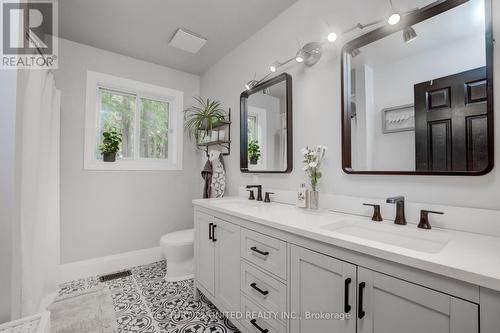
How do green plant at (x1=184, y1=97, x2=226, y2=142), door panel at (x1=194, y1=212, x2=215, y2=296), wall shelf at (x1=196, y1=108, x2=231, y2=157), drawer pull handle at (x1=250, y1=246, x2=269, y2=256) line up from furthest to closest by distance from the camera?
green plant at (x1=184, y1=97, x2=226, y2=142)
wall shelf at (x1=196, y1=108, x2=231, y2=157)
door panel at (x1=194, y1=212, x2=215, y2=296)
drawer pull handle at (x1=250, y1=246, x2=269, y2=256)

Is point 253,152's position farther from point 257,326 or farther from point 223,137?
point 257,326

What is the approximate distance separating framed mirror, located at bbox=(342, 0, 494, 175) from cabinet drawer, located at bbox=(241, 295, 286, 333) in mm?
953

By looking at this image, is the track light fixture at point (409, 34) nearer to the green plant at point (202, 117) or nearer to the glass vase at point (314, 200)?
the glass vase at point (314, 200)

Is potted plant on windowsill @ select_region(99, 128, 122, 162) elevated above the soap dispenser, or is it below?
above

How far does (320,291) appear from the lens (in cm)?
92

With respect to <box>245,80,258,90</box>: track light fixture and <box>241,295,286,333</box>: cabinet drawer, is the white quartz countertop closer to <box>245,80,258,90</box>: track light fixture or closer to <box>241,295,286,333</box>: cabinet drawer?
<box>241,295,286,333</box>: cabinet drawer

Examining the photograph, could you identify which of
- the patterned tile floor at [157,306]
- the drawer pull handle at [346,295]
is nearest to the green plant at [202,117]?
the patterned tile floor at [157,306]

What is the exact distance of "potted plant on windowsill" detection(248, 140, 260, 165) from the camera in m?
2.10

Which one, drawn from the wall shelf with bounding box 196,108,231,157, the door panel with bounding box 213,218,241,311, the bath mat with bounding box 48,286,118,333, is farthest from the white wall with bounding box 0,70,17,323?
the wall shelf with bounding box 196,108,231,157

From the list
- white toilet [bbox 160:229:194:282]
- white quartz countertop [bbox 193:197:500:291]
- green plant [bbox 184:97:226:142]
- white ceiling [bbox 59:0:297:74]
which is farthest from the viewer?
green plant [bbox 184:97:226:142]

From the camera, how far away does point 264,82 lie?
6.51 feet

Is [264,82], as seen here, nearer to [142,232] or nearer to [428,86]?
[428,86]

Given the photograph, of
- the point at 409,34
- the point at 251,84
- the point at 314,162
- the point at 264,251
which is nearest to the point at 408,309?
the point at 264,251

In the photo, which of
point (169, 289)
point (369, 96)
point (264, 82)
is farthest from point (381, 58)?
point (169, 289)
